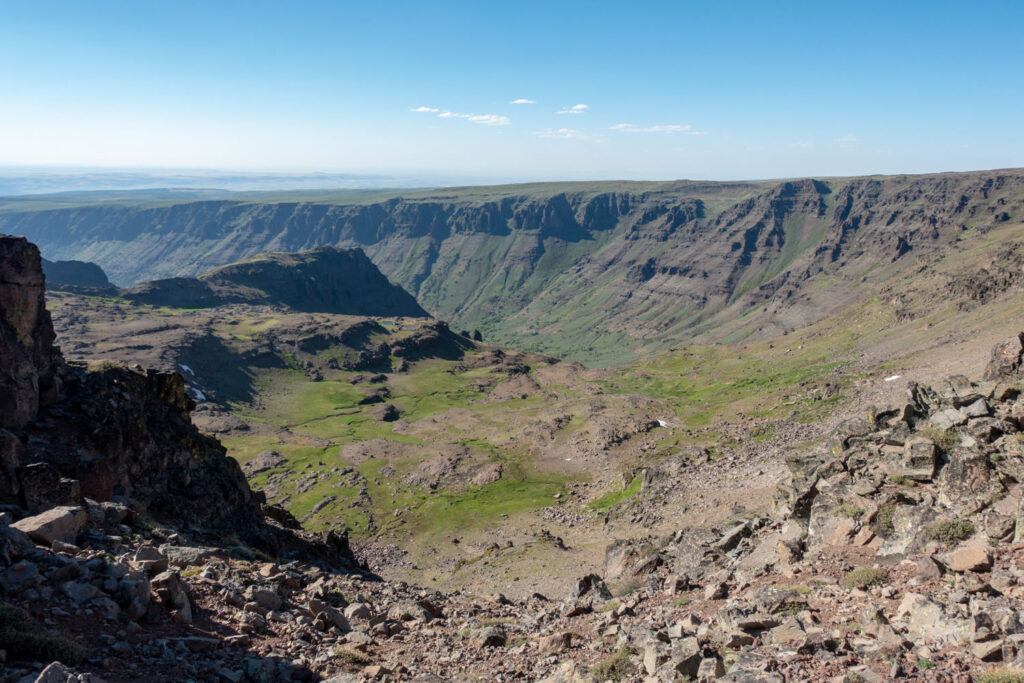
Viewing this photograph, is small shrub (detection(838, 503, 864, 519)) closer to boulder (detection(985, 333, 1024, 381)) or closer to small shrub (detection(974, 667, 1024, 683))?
small shrub (detection(974, 667, 1024, 683))

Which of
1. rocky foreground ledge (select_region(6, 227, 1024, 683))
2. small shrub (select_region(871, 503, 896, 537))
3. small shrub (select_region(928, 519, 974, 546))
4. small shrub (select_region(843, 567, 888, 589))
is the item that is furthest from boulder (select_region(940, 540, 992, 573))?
small shrub (select_region(871, 503, 896, 537))

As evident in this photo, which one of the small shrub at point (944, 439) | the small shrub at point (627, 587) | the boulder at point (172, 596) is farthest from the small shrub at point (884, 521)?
the boulder at point (172, 596)

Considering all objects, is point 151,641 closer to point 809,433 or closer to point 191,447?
point 191,447

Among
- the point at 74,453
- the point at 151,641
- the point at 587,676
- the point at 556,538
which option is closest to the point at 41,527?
the point at 151,641

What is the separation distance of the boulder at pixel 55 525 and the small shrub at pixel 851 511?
85.6 feet

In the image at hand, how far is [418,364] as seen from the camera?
613 ft

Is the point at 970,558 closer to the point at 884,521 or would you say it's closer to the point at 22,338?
the point at 884,521

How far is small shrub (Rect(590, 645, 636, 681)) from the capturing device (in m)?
14.6

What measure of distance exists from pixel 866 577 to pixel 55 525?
23.9 m

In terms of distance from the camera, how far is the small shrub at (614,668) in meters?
14.6

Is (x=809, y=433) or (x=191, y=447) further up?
(x=191, y=447)

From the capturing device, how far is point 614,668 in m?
14.8

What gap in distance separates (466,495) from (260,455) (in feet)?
170

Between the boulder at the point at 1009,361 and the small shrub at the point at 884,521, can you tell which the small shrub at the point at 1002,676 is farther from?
the boulder at the point at 1009,361
